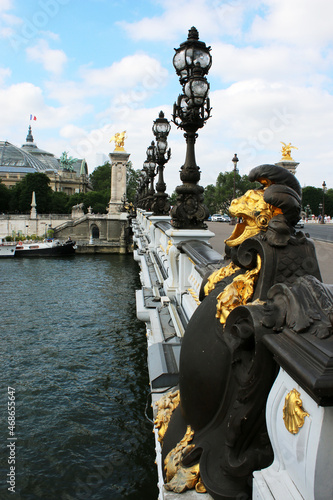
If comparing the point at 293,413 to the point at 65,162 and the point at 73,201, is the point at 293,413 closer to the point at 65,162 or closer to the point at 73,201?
the point at 73,201

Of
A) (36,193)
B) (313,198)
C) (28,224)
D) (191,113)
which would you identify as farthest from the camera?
(313,198)

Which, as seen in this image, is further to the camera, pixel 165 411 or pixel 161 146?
pixel 161 146

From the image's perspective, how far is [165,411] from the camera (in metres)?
2.77

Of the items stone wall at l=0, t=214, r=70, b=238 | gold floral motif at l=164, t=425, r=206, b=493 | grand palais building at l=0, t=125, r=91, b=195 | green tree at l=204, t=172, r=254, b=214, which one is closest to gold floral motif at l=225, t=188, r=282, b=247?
gold floral motif at l=164, t=425, r=206, b=493

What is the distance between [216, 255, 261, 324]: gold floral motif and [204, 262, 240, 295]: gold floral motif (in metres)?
0.22

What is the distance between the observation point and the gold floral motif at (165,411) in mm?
2695

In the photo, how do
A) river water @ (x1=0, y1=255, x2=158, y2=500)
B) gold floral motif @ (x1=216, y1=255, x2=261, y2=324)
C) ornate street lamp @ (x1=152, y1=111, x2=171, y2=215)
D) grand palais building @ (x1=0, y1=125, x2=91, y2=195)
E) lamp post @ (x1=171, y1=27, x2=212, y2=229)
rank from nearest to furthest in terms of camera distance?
gold floral motif @ (x1=216, y1=255, x2=261, y2=324), lamp post @ (x1=171, y1=27, x2=212, y2=229), river water @ (x1=0, y1=255, x2=158, y2=500), ornate street lamp @ (x1=152, y1=111, x2=171, y2=215), grand palais building @ (x1=0, y1=125, x2=91, y2=195)

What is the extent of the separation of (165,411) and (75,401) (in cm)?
606

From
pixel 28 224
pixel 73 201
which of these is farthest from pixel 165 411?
pixel 73 201

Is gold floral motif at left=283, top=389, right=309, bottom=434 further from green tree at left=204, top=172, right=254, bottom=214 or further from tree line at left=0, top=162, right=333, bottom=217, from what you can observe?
tree line at left=0, top=162, right=333, bottom=217

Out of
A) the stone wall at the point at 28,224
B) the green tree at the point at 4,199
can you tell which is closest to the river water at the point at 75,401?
the stone wall at the point at 28,224

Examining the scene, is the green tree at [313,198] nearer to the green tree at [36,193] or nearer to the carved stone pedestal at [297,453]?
the green tree at [36,193]

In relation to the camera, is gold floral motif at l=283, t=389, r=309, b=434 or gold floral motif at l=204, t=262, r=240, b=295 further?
gold floral motif at l=204, t=262, r=240, b=295

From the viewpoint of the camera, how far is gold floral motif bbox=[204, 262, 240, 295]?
7.91 ft
